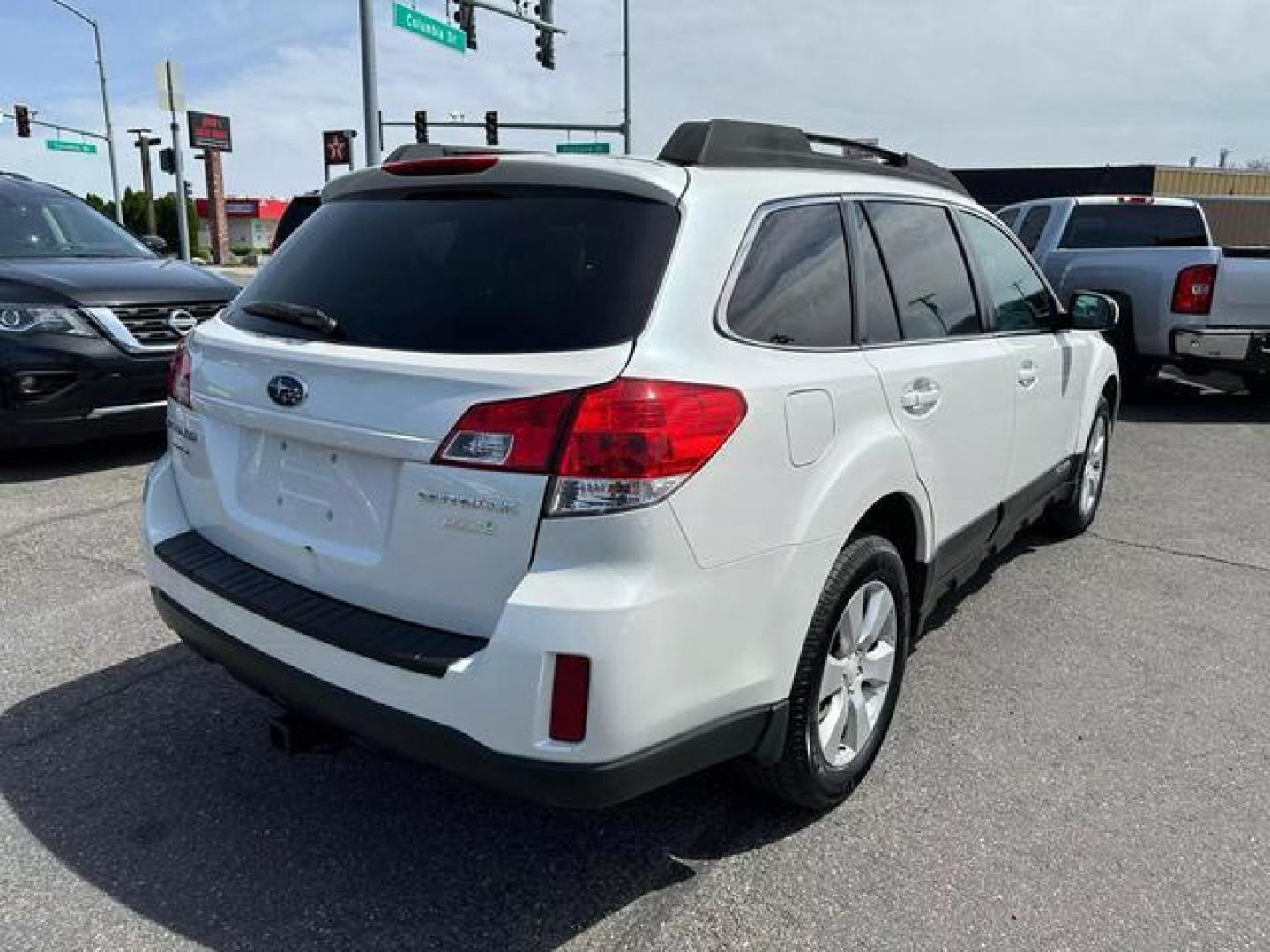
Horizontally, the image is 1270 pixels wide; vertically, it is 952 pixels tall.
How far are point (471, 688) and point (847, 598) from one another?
1064 mm

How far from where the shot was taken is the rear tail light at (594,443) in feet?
6.74

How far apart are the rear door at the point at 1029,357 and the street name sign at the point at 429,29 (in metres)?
16.5

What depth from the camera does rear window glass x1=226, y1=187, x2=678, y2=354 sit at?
225 centimetres

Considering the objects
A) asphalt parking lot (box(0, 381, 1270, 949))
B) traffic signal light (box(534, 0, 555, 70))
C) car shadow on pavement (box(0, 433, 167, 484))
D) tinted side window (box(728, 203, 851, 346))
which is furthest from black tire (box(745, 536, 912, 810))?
traffic signal light (box(534, 0, 555, 70))

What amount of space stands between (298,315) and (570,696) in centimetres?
129

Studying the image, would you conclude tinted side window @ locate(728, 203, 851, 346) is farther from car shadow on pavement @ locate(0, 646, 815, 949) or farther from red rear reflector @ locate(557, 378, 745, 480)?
car shadow on pavement @ locate(0, 646, 815, 949)

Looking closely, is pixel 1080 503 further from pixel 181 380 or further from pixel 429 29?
pixel 429 29

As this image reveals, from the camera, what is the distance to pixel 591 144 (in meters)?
27.6

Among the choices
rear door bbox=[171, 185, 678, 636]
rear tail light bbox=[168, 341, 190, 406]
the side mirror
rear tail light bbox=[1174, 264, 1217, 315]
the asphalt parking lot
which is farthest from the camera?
rear tail light bbox=[1174, 264, 1217, 315]

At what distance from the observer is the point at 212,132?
49.2 m

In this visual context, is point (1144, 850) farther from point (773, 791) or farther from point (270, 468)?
point (270, 468)

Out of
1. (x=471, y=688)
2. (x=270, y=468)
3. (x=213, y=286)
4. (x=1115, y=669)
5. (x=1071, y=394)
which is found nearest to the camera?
(x=471, y=688)

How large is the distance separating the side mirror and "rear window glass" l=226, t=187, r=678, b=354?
2.93 metres

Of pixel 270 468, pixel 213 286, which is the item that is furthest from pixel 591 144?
pixel 270 468
